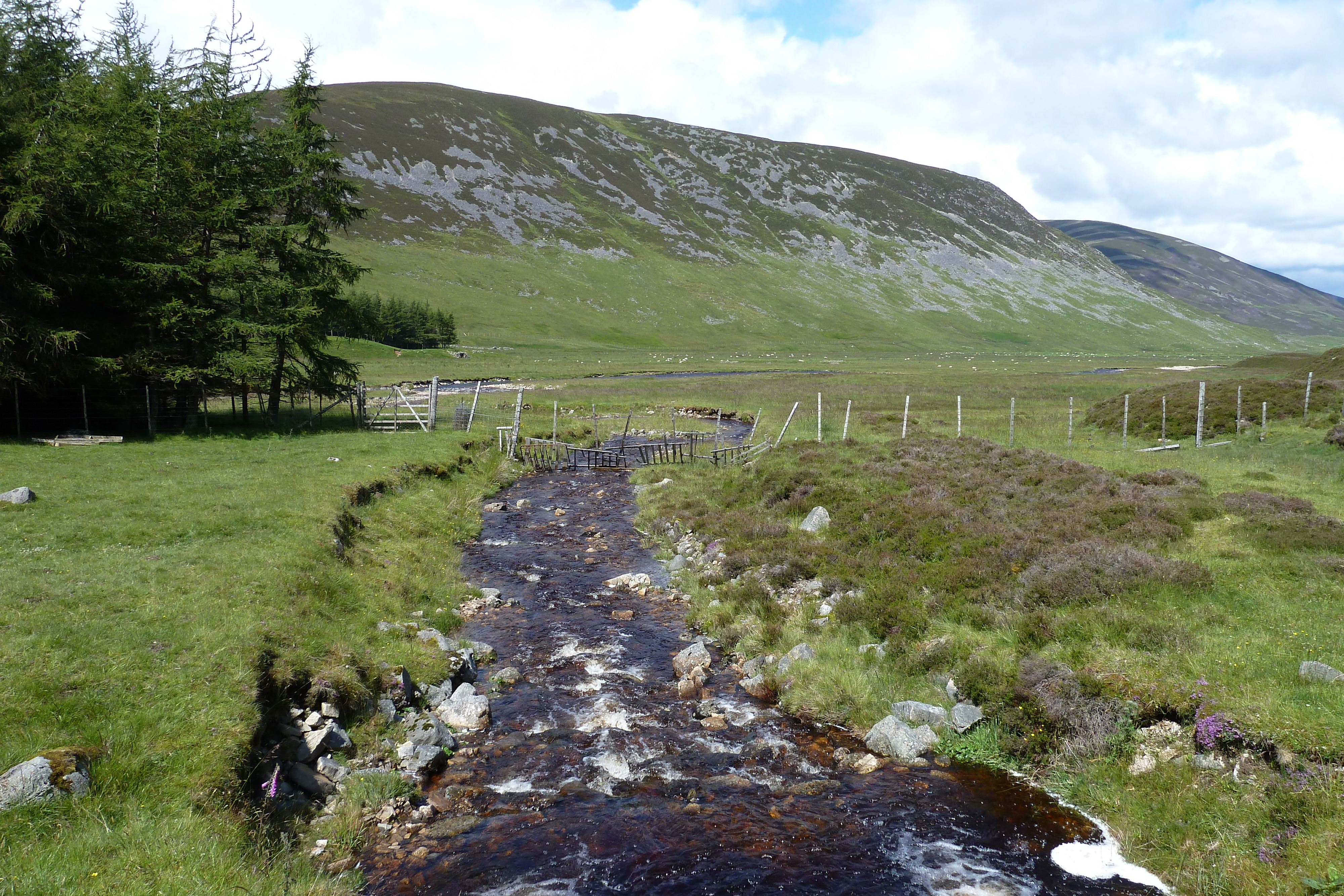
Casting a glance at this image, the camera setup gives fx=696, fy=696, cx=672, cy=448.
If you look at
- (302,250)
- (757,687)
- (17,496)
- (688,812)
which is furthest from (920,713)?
(302,250)

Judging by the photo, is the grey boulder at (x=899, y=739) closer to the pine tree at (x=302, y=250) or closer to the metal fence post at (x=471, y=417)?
the pine tree at (x=302, y=250)

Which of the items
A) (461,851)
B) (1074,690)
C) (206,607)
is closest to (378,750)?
(461,851)

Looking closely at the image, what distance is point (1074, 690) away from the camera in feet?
33.7

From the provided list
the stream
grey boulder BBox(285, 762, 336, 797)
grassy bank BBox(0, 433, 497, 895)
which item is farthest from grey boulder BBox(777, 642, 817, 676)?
grey boulder BBox(285, 762, 336, 797)

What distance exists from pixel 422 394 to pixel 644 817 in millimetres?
52621

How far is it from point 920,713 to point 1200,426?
2963 centimetres

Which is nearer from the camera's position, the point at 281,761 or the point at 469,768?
the point at 281,761

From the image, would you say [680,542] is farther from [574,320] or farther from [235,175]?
[574,320]

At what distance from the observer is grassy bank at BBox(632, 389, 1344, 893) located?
8.02 meters

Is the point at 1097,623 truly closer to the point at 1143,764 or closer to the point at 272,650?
the point at 1143,764

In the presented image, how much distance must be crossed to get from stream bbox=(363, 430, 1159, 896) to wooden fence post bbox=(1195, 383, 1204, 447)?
95.9 ft

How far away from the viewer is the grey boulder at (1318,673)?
8836 mm

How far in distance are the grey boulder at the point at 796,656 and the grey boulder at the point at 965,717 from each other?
284cm

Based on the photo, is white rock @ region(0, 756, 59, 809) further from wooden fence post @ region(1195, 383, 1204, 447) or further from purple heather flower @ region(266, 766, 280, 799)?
wooden fence post @ region(1195, 383, 1204, 447)
